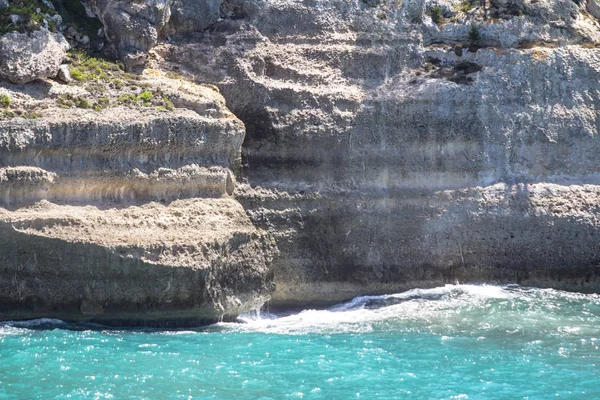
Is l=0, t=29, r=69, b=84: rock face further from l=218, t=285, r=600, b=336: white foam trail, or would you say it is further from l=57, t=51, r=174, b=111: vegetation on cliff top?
l=218, t=285, r=600, b=336: white foam trail

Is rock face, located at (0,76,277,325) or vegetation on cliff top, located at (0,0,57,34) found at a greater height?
vegetation on cliff top, located at (0,0,57,34)

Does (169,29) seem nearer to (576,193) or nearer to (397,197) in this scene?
(397,197)

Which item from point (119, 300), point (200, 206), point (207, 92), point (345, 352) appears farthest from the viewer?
point (207, 92)

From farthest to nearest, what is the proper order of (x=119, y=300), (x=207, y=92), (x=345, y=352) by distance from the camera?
1. (x=207, y=92)
2. (x=119, y=300)
3. (x=345, y=352)

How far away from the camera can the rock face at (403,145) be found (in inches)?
869

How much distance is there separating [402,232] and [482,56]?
567 cm

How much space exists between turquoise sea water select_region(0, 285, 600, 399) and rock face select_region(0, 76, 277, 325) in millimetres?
609

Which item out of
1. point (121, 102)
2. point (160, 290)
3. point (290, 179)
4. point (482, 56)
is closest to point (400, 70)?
point (482, 56)

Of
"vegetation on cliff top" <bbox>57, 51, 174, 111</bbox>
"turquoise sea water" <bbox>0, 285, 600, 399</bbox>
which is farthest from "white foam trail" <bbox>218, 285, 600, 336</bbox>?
"vegetation on cliff top" <bbox>57, 51, 174, 111</bbox>

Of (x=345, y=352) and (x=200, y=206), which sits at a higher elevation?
(x=200, y=206)

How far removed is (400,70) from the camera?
78.4ft

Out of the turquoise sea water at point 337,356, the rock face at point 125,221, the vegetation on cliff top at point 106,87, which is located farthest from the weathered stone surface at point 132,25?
the turquoise sea water at point 337,356

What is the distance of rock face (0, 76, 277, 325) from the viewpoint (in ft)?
60.1

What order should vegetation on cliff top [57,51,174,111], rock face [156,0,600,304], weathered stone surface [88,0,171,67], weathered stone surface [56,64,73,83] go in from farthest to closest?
1. weathered stone surface [88,0,171,67]
2. rock face [156,0,600,304]
3. weathered stone surface [56,64,73,83]
4. vegetation on cliff top [57,51,174,111]
